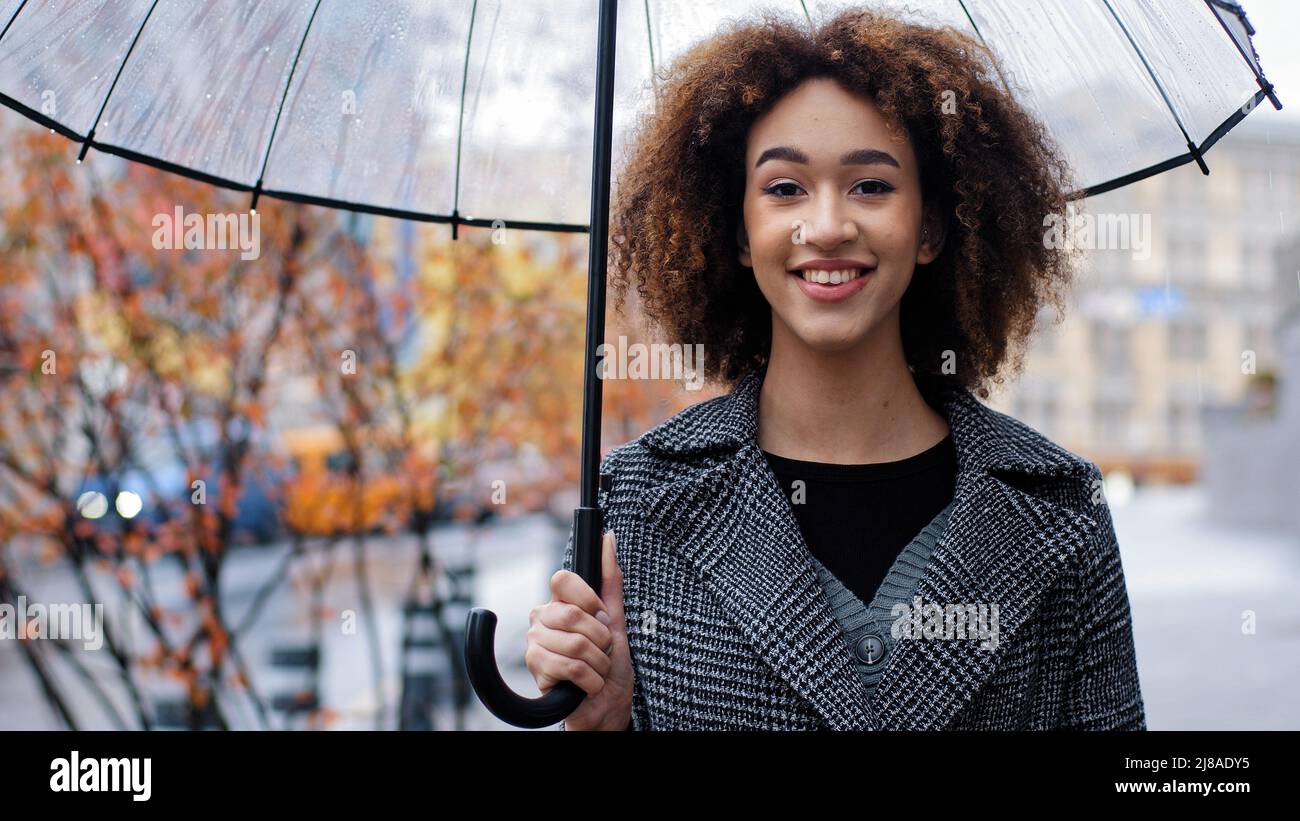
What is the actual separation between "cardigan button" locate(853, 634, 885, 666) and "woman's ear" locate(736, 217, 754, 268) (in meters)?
0.79

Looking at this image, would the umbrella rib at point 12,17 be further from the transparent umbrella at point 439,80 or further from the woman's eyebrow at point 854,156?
the woman's eyebrow at point 854,156

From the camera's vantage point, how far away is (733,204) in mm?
2475

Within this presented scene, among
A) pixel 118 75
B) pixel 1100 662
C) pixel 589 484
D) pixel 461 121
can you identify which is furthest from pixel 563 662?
pixel 118 75

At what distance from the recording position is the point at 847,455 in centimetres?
231

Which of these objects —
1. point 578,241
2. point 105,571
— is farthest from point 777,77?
point 105,571

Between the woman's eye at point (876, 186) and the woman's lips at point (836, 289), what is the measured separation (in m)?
0.15

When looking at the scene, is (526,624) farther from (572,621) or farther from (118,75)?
(572,621)

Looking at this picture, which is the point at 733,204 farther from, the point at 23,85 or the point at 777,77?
the point at 23,85

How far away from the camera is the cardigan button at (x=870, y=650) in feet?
6.91

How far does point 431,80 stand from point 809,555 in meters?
1.35

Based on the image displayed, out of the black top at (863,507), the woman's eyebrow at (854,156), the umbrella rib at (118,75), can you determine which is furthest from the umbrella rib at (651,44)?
the umbrella rib at (118,75)

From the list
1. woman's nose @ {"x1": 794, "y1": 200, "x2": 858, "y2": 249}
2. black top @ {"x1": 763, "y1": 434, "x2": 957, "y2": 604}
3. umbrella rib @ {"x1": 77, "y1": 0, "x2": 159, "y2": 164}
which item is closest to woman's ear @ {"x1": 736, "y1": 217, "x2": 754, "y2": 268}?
woman's nose @ {"x1": 794, "y1": 200, "x2": 858, "y2": 249}

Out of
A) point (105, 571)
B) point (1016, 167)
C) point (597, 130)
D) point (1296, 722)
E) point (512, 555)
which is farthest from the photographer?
point (512, 555)
